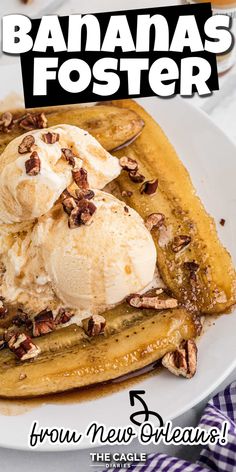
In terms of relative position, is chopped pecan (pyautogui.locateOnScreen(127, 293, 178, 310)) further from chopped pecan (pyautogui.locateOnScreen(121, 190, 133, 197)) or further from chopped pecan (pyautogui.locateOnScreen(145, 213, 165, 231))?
chopped pecan (pyautogui.locateOnScreen(121, 190, 133, 197))

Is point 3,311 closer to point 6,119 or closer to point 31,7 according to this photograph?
point 6,119

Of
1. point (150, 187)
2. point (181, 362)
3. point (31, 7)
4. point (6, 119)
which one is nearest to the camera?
point (181, 362)

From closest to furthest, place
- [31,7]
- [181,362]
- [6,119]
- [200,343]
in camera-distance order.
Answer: [181,362] < [200,343] < [6,119] < [31,7]

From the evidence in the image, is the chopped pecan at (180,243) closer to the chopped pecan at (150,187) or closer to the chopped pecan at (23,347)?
the chopped pecan at (150,187)

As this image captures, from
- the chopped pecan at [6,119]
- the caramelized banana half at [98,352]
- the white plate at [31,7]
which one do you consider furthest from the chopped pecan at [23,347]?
the white plate at [31,7]

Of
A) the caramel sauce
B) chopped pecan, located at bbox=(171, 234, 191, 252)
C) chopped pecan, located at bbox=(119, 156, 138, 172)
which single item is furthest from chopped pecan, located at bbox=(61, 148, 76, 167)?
the caramel sauce

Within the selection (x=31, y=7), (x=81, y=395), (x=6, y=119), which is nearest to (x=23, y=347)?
(x=81, y=395)

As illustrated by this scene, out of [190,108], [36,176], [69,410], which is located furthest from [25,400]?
[190,108]
